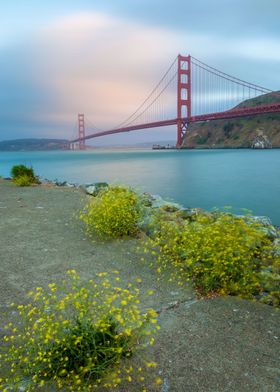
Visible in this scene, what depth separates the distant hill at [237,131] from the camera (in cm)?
7969

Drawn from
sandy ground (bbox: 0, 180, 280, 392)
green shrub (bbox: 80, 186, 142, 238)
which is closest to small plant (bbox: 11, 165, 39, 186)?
sandy ground (bbox: 0, 180, 280, 392)

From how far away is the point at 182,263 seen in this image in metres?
3.95

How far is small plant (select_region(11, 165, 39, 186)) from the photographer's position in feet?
38.9

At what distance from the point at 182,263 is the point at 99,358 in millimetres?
1973

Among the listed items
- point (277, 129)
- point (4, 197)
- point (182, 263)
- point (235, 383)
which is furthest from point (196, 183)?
point (277, 129)

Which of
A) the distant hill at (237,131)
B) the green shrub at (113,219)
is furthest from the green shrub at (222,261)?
the distant hill at (237,131)

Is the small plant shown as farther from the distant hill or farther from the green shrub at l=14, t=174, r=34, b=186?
the distant hill

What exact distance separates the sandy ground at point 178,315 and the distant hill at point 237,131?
3101 inches

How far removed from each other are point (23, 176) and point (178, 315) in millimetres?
10795

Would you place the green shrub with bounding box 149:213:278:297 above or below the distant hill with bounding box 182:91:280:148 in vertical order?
below

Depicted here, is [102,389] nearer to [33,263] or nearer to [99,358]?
[99,358]

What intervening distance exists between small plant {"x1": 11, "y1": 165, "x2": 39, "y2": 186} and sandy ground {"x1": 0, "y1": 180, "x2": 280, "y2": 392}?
656 centimetres

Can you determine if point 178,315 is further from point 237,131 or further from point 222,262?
point 237,131

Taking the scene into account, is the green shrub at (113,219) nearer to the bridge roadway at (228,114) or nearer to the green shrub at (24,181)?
the green shrub at (24,181)
